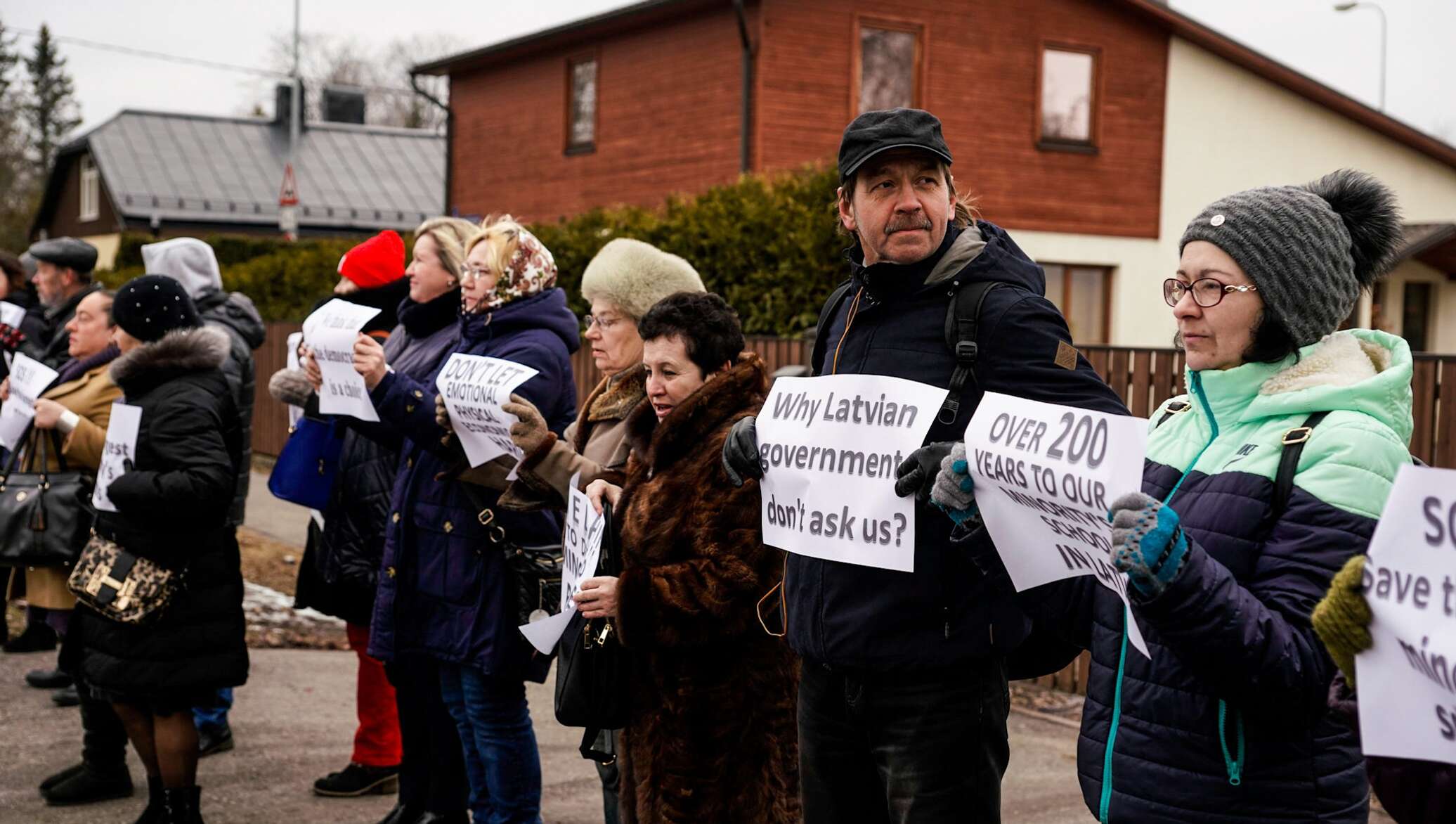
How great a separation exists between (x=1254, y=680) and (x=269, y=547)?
35.7 ft


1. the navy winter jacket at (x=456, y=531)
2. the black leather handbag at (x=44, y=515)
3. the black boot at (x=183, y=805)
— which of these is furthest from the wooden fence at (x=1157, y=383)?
the black leather handbag at (x=44, y=515)

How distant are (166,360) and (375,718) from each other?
71.7 inches

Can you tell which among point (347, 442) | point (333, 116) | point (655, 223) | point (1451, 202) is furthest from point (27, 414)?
point (333, 116)

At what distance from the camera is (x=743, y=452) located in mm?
3361

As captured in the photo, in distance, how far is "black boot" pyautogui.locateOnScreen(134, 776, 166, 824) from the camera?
5.17 meters

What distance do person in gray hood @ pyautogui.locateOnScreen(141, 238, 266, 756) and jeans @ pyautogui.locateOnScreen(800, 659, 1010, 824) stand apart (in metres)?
3.66

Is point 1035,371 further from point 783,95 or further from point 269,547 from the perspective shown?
point 783,95

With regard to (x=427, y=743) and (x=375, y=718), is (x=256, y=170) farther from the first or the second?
(x=427, y=743)

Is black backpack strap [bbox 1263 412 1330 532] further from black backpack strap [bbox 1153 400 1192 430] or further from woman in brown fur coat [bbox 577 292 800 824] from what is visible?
woman in brown fur coat [bbox 577 292 800 824]

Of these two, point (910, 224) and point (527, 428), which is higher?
point (910, 224)

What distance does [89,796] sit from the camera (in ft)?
18.7

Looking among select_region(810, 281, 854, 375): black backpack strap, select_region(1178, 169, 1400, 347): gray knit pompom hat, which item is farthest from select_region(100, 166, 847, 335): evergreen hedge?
select_region(1178, 169, 1400, 347): gray knit pompom hat

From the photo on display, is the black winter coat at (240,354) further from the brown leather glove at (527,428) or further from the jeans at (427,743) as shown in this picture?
the brown leather glove at (527,428)

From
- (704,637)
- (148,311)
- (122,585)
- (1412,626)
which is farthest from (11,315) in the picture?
(1412,626)
